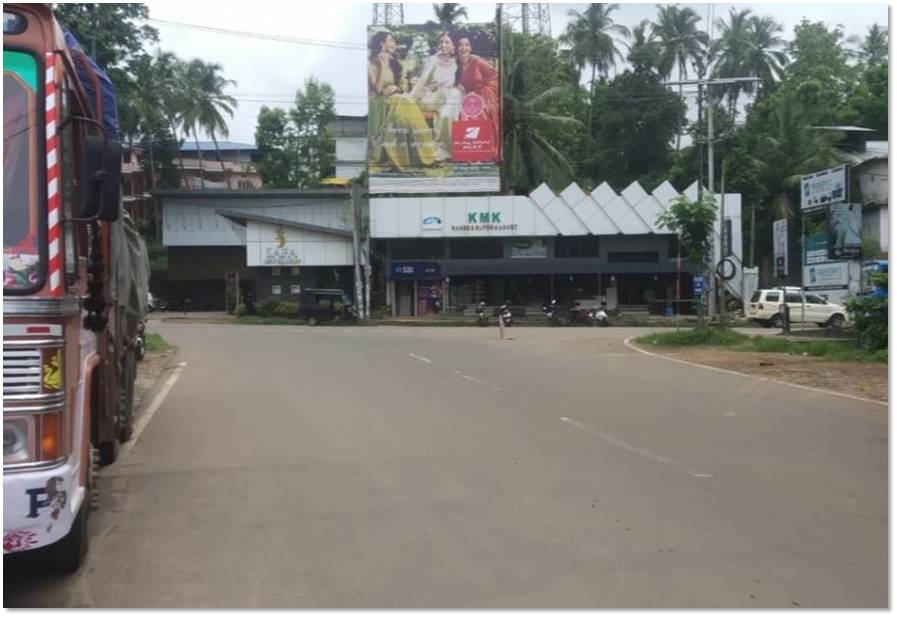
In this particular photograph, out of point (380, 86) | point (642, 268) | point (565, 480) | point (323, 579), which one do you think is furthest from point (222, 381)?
point (642, 268)

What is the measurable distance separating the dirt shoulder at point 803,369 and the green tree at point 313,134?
139 ft

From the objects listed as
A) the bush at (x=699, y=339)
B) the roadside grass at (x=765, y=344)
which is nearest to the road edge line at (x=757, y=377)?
the bush at (x=699, y=339)

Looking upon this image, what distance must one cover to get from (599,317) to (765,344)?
15.0m

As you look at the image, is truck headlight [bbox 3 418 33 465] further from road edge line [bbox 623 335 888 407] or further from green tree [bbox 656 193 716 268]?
green tree [bbox 656 193 716 268]

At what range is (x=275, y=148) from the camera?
6216cm

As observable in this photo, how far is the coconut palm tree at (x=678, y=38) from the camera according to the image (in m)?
56.4

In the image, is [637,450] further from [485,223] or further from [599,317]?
[485,223]

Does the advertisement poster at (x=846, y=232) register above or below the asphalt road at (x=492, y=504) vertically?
above

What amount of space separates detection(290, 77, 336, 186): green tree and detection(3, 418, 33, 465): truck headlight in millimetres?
58583

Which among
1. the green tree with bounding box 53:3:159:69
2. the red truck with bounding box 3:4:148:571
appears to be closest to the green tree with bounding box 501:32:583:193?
the green tree with bounding box 53:3:159:69

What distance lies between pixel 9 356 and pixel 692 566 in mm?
3763

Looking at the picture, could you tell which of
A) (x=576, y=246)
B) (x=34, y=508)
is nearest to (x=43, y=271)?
(x=34, y=508)

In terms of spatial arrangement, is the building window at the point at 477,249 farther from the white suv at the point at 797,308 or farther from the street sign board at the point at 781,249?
the street sign board at the point at 781,249

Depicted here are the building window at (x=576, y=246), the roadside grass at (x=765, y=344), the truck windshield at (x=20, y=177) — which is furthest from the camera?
the building window at (x=576, y=246)
